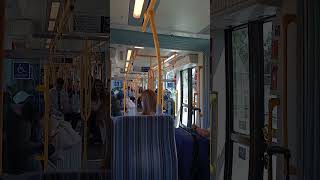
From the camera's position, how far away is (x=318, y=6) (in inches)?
58.7

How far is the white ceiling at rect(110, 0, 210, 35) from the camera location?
3766mm

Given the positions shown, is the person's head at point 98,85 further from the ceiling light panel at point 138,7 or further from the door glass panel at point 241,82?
the ceiling light panel at point 138,7

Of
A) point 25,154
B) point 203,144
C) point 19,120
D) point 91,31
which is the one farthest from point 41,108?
point 203,144

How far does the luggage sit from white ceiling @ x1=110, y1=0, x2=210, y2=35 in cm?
146

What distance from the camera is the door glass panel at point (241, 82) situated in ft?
8.59

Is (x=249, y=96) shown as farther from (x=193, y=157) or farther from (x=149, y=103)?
(x=149, y=103)

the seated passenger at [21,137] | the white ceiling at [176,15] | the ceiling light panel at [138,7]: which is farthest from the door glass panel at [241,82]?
the seated passenger at [21,137]

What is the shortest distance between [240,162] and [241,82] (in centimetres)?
66

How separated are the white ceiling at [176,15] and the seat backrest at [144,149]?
1347mm

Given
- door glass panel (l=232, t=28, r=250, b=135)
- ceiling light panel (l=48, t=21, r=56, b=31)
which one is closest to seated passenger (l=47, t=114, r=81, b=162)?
ceiling light panel (l=48, t=21, r=56, b=31)

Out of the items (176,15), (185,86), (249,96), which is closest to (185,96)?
Answer: (185,86)

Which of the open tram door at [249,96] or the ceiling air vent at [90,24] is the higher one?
the ceiling air vent at [90,24]

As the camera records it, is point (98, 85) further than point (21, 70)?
Yes

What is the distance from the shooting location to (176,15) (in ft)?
14.1
